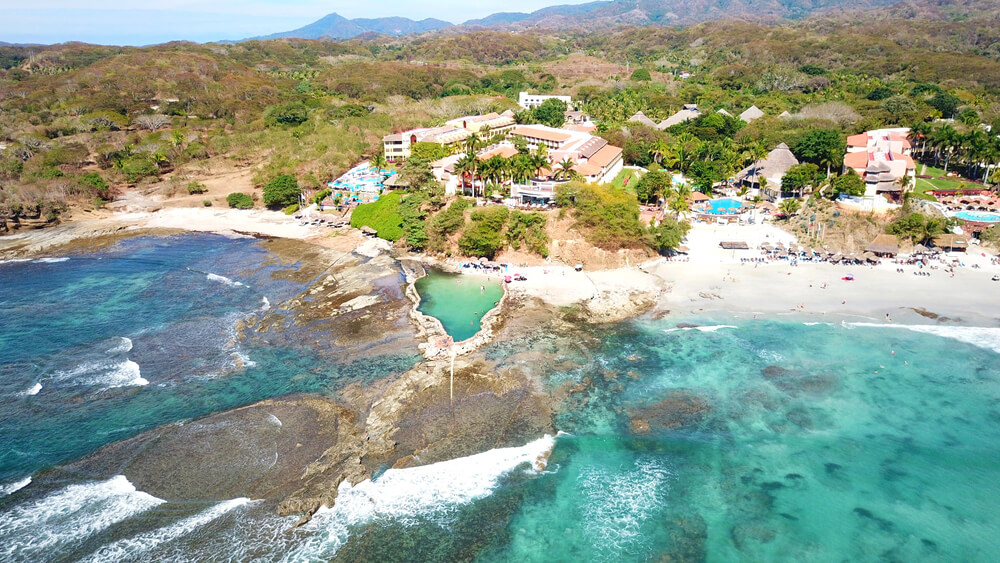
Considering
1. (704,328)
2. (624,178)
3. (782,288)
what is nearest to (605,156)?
(624,178)

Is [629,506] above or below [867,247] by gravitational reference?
below

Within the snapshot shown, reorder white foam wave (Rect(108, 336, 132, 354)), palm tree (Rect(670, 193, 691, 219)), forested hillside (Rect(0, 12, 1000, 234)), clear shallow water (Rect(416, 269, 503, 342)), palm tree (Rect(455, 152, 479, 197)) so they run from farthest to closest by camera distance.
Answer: forested hillside (Rect(0, 12, 1000, 234)) → palm tree (Rect(455, 152, 479, 197)) → palm tree (Rect(670, 193, 691, 219)) → clear shallow water (Rect(416, 269, 503, 342)) → white foam wave (Rect(108, 336, 132, 354))

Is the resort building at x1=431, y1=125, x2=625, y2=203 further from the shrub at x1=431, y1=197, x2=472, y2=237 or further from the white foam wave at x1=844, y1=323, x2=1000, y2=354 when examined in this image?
the white foam wave at x1=844, y1=323, x2=1000, y2=354

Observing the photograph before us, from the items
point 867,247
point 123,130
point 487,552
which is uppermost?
point 123,130

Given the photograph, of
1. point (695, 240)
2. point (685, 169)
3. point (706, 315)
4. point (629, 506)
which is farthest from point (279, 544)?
point (685, 169)

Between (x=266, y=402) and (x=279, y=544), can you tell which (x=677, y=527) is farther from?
(x=266, y=402)

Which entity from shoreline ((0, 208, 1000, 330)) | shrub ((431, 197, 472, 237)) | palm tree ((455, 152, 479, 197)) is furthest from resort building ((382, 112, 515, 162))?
shoreline ((0, 208, 1000, 330))

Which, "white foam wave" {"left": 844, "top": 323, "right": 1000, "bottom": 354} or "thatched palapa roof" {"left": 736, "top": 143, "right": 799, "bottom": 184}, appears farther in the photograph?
"thatched palapa roof" {"left": 736, "top": 143, "right": 799, "bottom": 184}
